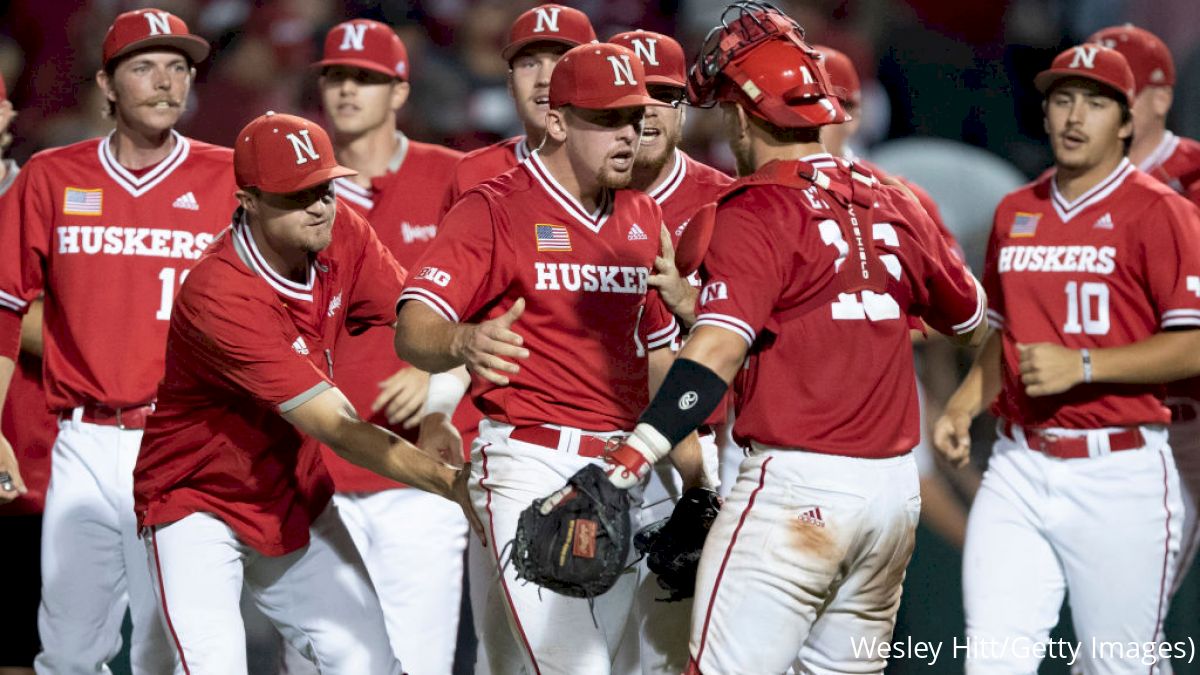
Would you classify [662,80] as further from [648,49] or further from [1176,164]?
[1176,164]

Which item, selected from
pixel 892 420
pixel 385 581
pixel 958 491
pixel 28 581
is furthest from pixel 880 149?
pixel 28 581

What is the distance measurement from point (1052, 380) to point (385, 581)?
230 cm

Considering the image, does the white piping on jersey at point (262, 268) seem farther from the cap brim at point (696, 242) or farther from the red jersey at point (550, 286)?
the cap brim at point (696, 242)

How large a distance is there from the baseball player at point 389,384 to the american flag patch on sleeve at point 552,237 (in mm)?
1235

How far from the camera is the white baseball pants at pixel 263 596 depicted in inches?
154

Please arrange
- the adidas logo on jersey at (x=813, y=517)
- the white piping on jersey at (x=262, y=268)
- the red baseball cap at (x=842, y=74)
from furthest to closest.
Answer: the red baseball cap at (x=842, y=74), the white piping on jersey at (x=262, y=268), the adidas logo on jersey at (x=813, y=517)

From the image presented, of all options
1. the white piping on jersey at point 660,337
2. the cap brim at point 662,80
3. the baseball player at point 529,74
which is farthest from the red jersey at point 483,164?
the white piping on jersey at point 660,337

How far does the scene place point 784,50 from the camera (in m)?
3.54

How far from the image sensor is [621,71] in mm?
3779

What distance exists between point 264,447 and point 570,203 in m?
1.06

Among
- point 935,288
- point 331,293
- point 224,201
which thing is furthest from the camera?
point 224,201

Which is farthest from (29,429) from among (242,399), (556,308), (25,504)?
(556,308)

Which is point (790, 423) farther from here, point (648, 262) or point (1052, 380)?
point (1052, 380)

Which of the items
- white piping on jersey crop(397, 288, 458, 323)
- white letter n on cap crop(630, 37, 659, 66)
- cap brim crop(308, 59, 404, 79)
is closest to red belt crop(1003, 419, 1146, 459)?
white letter n on cap crop(630, 37, 659, 66)
